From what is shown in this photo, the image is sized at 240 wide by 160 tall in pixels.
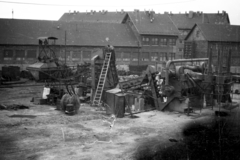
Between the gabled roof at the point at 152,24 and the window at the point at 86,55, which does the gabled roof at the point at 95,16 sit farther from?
the window at the point at 86,55

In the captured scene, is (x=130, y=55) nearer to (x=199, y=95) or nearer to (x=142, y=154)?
(x=199, y=95)

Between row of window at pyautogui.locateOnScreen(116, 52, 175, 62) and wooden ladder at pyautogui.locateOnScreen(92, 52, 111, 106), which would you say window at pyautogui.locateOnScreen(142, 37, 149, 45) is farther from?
wooden ladder at pyautogui.locateOnScreen(92, 52, 111, 106)

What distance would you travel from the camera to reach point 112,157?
844 centimetres

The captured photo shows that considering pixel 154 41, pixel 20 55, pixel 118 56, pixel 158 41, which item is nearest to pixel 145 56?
pixel 154 41

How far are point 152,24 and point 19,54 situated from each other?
77.3 ft

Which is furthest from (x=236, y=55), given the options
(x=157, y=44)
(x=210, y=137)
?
(x=210, y=137)

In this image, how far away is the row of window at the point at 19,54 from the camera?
38478 mm

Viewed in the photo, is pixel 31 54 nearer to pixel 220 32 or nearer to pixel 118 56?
pixel 118 56

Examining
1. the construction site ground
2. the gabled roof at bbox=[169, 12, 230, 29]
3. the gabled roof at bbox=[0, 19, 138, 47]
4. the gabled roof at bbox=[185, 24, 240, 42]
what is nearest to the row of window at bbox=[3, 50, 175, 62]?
the gabled roof at bbox=[0, 19, 138, 47]

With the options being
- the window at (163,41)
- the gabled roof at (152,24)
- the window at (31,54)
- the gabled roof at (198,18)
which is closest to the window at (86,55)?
the window at (31,54)

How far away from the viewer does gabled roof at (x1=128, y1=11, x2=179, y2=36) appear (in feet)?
158

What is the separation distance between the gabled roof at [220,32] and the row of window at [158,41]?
5232 millimetres

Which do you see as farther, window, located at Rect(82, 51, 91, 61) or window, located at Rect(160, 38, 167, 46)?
window, located at Rect(160, 38, 167, 46)

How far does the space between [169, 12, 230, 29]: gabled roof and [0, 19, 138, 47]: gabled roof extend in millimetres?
23805
